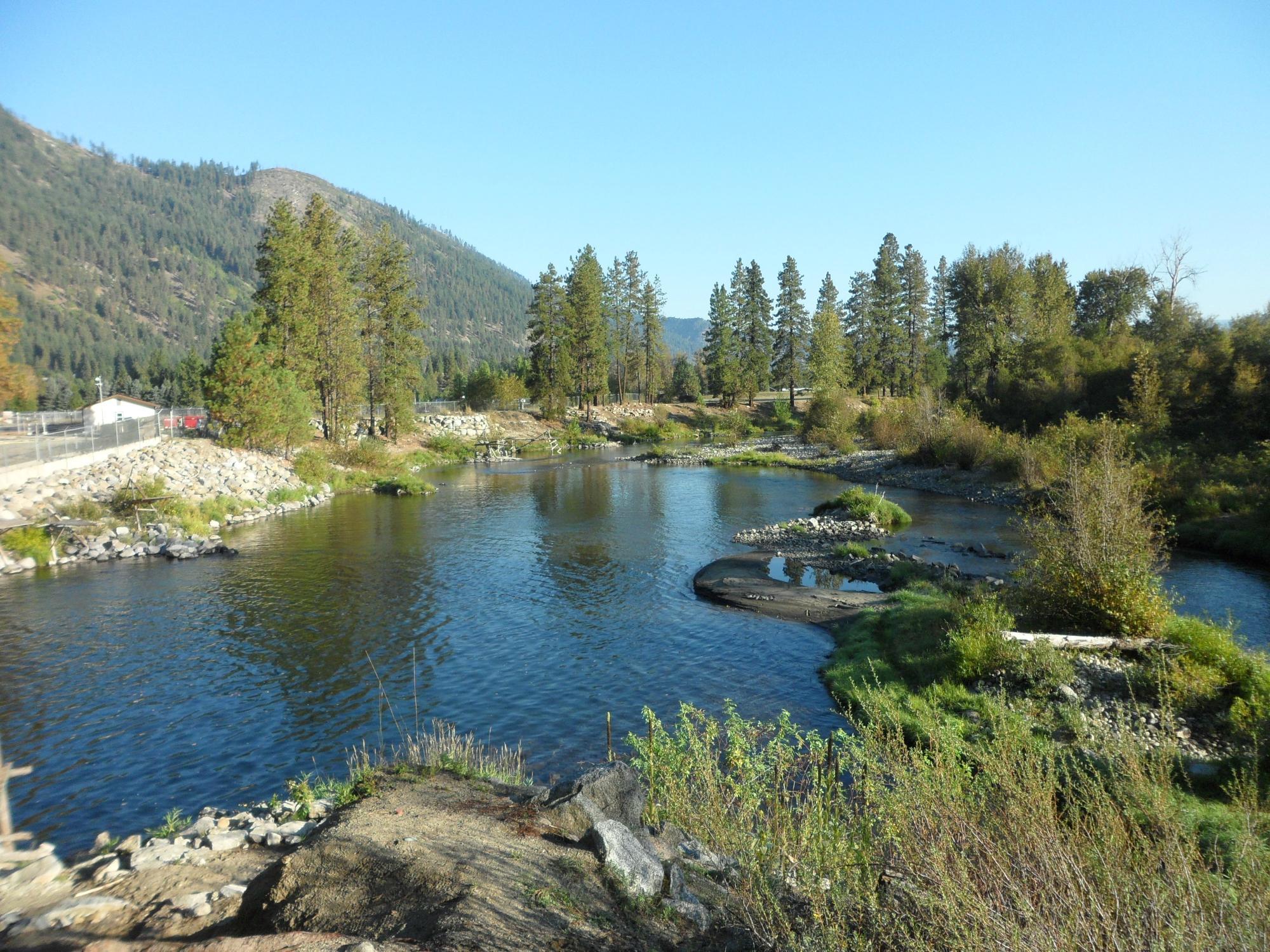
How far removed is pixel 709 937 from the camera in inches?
205

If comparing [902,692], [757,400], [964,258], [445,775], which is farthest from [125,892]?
[757,400]

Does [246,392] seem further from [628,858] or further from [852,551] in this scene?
[628,858]

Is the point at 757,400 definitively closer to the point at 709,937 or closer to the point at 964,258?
the point at 964,258

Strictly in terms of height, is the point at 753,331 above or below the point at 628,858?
above

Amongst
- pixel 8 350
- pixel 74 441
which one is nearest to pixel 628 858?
pixel 8 350

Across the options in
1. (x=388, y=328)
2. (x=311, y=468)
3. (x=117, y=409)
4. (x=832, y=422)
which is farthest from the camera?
(x=832, y=422)

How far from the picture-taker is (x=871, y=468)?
49.5 metres

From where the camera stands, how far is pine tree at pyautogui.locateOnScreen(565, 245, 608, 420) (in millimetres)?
78438

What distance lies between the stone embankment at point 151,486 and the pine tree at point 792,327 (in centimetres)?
5869

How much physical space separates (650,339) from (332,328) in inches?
1962

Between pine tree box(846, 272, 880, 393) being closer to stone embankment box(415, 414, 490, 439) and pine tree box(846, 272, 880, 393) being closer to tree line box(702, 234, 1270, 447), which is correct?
tree line box(702, 234, 1270, 447)

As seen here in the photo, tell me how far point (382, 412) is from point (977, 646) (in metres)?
58.2

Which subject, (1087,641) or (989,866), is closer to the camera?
(989,866)

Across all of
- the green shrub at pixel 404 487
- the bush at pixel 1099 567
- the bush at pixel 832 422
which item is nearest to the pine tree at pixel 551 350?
the bush at pixel 832 422
